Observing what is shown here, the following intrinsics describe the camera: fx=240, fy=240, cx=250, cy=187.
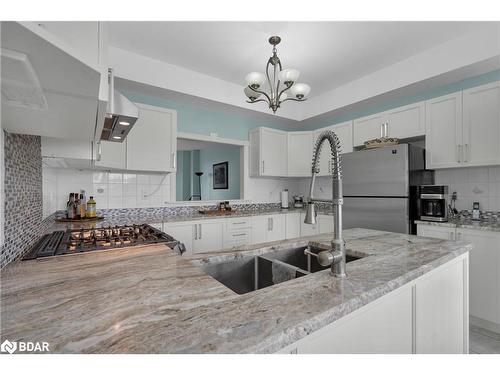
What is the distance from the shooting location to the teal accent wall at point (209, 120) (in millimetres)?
3258

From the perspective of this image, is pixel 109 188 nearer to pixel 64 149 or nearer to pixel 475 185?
pixel 64 149

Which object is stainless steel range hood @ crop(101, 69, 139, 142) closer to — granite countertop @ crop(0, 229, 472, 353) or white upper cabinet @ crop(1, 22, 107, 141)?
white upper cabinet @ crop(1, 22, 107, 141)

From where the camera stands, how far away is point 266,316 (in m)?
0.57

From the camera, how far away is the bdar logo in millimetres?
470

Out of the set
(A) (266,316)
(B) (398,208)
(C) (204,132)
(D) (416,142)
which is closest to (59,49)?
(A) (266,316)

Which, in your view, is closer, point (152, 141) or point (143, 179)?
point (152, 141)

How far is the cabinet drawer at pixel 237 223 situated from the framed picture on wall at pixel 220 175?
232 cm

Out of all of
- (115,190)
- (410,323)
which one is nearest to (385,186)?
(410,323)

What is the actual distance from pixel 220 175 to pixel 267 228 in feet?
8.41

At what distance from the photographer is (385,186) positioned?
105 inches

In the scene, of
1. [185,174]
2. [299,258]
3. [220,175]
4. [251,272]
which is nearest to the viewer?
[251,272]
